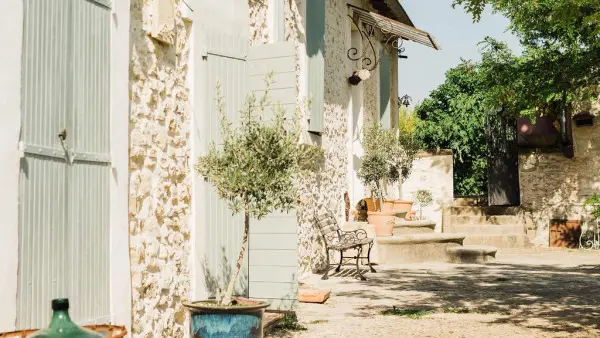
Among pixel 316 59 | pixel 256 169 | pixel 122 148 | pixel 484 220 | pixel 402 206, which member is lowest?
pixel 484 220

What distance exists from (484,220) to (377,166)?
5.56 metres

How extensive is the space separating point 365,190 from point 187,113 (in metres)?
7.87

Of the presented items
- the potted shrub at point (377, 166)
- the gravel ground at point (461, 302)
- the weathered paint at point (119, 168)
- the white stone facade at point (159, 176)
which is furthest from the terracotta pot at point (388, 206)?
the weathered paint at point (119, 168)

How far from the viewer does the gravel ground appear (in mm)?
6203

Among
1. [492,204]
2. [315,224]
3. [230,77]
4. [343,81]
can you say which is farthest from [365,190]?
[230,77]

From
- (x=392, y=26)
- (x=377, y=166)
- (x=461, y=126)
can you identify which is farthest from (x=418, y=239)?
(x=461, y=126)

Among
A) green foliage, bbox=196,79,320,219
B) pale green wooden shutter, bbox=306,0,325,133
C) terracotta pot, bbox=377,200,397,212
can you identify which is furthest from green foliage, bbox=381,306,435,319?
terracotta pot, bbox=377,200,397,212

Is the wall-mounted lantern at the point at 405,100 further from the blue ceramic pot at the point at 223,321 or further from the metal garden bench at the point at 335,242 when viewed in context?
the blue ceramic pot at the point at 223,321

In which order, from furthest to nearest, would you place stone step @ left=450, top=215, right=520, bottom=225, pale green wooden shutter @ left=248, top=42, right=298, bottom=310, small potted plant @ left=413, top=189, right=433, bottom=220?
1. stone step @ left=450, top=215, right=520, bottom=225
2. small potted plant @ left=413, top=189, right=433, bottom=220
3. pale green wooden shutter @ left=248, top=42, right=298, bottom=310

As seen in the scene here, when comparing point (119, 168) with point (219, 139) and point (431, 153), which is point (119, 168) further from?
point (431, 153)

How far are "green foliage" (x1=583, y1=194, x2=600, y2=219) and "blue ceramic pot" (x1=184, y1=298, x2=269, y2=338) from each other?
1237 centimetres

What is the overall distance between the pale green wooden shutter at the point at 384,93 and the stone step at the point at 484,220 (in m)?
3.33

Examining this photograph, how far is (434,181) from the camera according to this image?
17016 mm

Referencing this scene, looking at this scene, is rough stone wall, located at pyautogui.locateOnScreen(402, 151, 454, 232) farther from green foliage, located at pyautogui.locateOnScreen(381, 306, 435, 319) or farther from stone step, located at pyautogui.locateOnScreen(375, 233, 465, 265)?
green foliage, located at pyautogui.locateOnScreen(381, 306, 435, 319)
